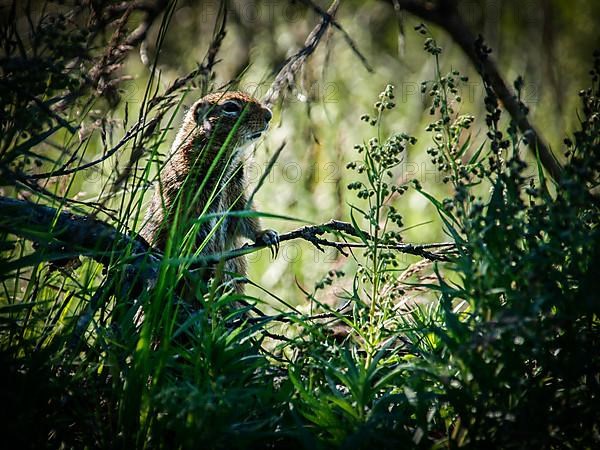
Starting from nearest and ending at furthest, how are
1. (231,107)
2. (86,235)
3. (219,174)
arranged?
(86,235), (219,174), (231,107)

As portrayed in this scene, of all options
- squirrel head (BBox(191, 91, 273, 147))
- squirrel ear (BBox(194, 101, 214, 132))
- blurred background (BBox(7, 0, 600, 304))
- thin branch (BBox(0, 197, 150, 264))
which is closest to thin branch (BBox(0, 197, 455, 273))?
thin branch (BBox(0, 197, 150, 264))

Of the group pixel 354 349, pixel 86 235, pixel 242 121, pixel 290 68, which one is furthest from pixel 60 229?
pixel 242 121

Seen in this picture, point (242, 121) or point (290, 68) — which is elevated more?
point (242, 121)

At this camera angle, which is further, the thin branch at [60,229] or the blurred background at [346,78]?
the blurred background at [346,78]

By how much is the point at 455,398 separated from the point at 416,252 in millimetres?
905

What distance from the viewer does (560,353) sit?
84.3 inches

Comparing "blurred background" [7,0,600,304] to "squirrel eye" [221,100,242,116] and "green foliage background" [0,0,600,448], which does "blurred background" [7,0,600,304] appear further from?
"green foliage background" [0,0,600,448]

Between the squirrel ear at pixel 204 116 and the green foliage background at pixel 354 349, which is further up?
the squirrel ear at pixel 204 116

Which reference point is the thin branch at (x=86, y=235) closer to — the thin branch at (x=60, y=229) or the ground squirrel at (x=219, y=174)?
the thin branch at (x=60, y=229)

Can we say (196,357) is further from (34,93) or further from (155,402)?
(34,93)

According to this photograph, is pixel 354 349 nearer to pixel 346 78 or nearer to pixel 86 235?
pixel 86 235

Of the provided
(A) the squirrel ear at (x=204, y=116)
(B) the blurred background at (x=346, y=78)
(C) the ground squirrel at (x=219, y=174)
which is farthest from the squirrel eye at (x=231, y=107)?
(A) the squirrel ear at (x=204, y=116)

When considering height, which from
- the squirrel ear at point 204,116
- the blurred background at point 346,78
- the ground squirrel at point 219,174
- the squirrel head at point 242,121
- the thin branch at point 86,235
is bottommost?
the thin branch at point 86,235

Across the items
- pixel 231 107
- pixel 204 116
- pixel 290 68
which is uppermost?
pixel 231 107
